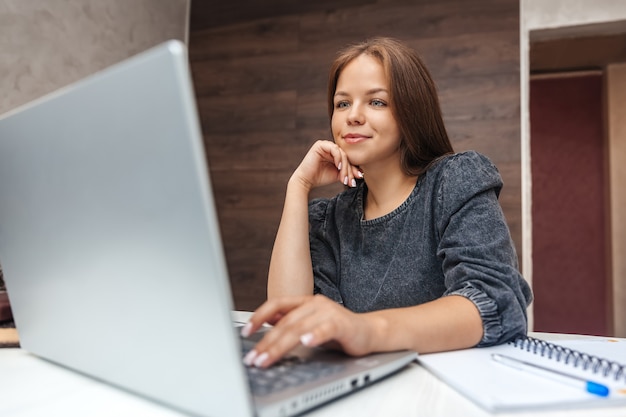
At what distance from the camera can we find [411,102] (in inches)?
39.9

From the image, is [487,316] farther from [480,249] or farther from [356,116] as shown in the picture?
[356,116]

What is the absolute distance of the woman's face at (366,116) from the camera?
3.34 ft

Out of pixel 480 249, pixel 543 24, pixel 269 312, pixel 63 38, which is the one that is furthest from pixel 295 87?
pixel 269 312

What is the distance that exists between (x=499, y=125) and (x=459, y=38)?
452 mm

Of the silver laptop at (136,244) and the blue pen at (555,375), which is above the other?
the silver laptop at (136,244)

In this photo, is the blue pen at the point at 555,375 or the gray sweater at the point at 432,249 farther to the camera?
the gray sweater at the point at 432,249

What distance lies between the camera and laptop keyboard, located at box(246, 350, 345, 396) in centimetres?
43

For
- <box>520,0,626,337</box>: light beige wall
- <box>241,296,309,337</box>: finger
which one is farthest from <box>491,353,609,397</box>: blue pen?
<box>520,0,626,337</box>: light beige wall

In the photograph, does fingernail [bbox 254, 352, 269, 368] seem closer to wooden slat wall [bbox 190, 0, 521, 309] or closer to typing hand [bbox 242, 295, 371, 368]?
typing hand [bbox 242, 295, 371, 368]

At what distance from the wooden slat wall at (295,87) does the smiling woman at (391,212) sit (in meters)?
1.28

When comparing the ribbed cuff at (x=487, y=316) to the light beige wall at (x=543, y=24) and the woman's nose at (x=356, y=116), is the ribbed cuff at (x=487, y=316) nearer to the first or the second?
the woman's nose at (x=356, y=116)

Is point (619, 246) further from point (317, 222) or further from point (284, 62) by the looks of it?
point (317, 222)

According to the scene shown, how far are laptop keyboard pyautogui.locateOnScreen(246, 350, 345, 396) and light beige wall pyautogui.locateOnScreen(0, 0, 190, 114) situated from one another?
169 cm

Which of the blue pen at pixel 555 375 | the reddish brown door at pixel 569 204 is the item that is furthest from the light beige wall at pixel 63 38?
the reddish brown door at pixel 569 204
